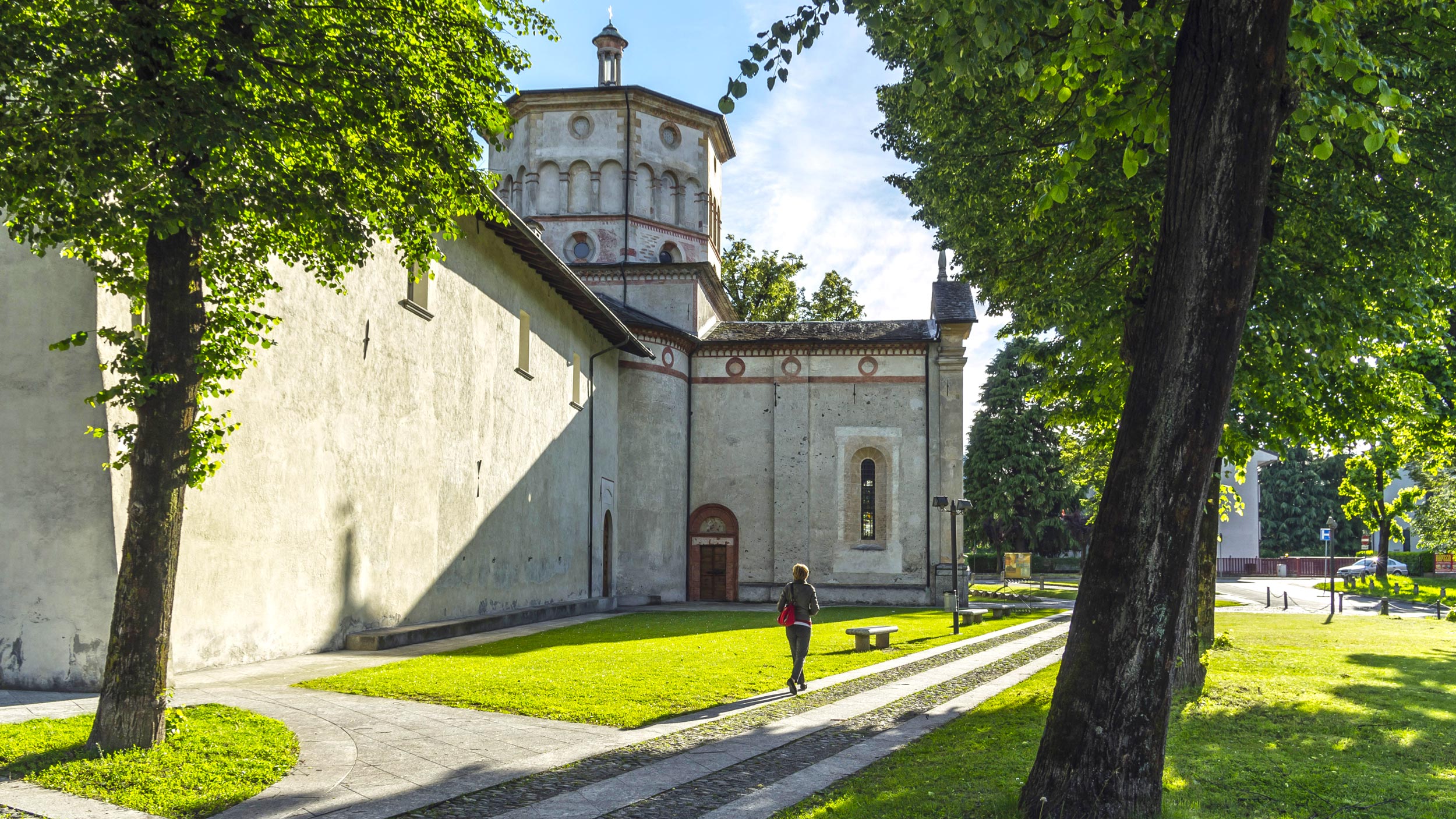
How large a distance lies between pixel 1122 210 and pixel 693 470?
22.2 metres

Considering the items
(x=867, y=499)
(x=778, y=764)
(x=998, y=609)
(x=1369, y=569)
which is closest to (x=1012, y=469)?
(x=1369, y=569)

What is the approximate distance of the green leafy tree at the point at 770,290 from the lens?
43.6 meters

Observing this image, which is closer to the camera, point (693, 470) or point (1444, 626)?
point (1444, 626)

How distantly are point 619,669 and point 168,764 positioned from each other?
263 inches

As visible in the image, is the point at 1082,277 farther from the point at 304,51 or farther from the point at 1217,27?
the point at 304,51

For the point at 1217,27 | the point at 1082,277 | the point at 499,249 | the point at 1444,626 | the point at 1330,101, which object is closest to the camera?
the point at 1217,27

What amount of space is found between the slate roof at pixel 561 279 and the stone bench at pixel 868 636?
361 inches

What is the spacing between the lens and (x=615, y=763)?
7.50 metres

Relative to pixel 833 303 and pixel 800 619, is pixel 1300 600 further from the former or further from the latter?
pixel 800 619

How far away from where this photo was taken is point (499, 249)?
2075 cm

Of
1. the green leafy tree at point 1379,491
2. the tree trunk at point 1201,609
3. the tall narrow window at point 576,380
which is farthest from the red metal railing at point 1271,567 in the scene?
the tree trunk at point 1201,609

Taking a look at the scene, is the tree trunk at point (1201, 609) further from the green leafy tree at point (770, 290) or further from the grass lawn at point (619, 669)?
the green leafy tree at point (770, 290)

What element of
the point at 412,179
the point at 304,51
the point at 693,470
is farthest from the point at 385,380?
the point at 693,470

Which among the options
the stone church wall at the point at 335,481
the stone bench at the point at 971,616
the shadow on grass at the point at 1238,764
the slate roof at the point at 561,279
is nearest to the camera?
the shadow on grass at the point at 1238,764
